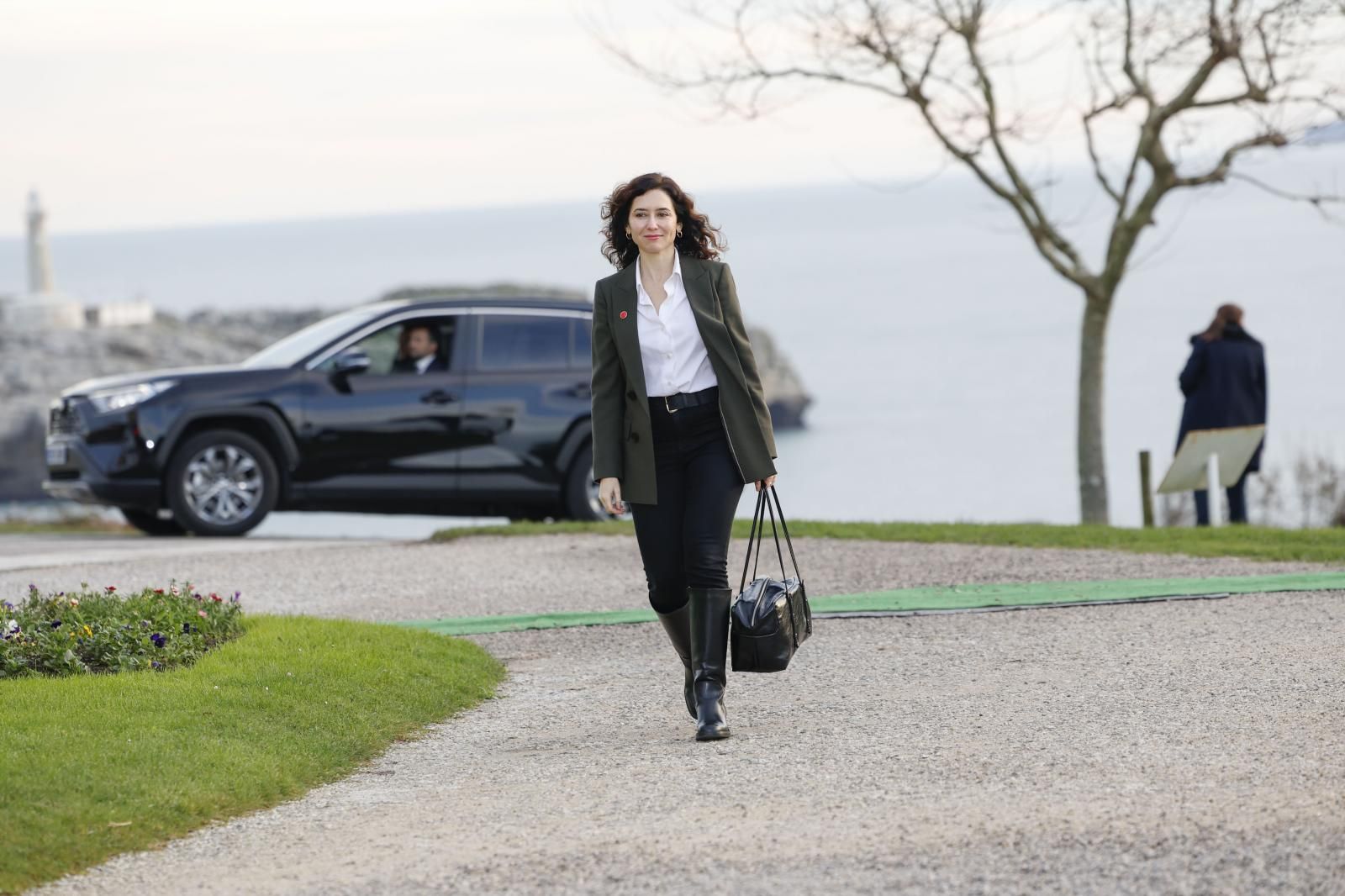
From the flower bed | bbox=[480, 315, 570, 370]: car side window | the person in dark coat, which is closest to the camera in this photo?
the flower bed

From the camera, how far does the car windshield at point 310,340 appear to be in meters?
13.9

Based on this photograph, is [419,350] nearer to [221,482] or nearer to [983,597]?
[221,482]

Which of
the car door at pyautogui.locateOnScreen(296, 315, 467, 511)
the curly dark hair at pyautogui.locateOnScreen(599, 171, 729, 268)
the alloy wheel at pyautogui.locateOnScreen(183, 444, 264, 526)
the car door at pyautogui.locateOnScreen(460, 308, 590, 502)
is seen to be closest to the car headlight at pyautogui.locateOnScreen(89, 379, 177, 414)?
the alloy wheel at pyautogui.locateOnScreen(183, 444, 264, 526)

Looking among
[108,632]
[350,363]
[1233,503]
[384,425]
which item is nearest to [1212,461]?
[1233,503]

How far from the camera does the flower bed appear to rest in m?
7.20

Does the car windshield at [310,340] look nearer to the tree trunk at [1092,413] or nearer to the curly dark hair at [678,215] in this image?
the tree trunk at [1092,413]

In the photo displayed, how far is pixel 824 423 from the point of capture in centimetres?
7006

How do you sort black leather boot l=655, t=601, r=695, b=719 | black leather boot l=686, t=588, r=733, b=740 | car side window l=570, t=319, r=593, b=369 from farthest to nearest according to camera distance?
car side window l=570, t=319, r=593, b=369
black leather boot l=655, t=601, r=695, b=719
black leather boot l=686, t=588, r=733, b=740

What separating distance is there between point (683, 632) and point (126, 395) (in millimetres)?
8126

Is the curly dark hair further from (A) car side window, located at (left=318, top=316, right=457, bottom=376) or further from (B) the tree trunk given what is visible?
(B) the tree trunk

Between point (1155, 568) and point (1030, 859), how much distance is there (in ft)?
20.8

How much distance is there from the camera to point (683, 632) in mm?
6504

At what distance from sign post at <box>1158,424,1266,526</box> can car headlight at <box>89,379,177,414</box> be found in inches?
292

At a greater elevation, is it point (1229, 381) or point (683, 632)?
point (1229, 381)
